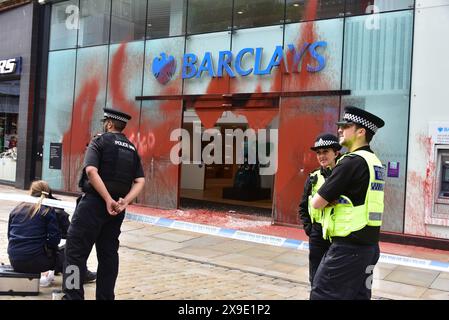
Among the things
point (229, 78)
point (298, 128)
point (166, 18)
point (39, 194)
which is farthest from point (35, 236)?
point (166, 18)

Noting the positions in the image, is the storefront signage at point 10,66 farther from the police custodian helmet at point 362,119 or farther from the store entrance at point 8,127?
the police custodian helmet at point 362,119

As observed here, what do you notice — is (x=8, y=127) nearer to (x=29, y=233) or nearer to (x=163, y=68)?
(x=163, y=68)

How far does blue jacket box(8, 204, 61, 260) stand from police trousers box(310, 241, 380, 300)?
3.04 metres

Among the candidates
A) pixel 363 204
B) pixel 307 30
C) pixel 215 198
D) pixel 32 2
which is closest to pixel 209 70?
pixel 307 30

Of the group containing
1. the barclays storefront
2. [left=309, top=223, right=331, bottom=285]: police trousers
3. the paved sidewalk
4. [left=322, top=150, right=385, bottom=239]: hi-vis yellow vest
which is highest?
the barclays storefront

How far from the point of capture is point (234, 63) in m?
11.5

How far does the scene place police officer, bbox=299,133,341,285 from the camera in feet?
15.3

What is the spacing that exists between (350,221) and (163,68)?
33.2 feet

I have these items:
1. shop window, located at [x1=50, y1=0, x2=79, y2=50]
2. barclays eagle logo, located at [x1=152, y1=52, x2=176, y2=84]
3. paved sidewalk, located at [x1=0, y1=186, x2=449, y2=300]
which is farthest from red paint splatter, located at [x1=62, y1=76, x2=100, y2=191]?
paved sidewalk, located at [x1=0, y1=186, x2=449, y2=300]

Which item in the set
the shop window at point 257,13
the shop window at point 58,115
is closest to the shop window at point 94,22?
the shop window at point 58,115

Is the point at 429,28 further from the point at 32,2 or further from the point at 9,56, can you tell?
the point at 9,56

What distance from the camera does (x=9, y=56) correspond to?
1652cm

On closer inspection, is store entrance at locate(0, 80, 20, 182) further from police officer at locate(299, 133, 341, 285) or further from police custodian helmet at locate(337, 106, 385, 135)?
police custodian helmet at locate(337, 106, 385, 135)
